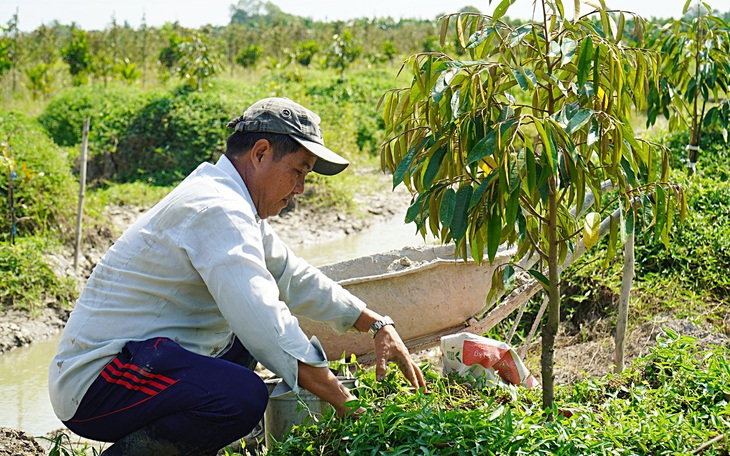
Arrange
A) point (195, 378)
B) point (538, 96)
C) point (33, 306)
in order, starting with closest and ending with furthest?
point (195, 378), point (538, 96), point (33, 306)

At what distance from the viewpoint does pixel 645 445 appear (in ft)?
7.66

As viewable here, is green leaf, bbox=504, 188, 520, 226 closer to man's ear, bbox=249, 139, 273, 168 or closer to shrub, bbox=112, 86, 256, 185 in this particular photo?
man's ear, bbox=249, 139, 273, 168

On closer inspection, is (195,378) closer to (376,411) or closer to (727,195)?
(376,411)

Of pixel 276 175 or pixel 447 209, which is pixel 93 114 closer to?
pixel 276 175

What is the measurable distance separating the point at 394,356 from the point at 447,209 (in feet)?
1.91

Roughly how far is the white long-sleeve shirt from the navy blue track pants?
58 mm

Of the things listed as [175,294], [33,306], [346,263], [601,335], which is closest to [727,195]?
[601,335]

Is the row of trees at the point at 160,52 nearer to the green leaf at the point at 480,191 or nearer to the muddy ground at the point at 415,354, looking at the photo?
the muddy ground at the point at 415,354

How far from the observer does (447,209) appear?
2318 millimetres

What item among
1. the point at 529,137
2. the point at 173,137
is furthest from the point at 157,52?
the point at 529,137

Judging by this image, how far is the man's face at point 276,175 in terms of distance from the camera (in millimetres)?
2473

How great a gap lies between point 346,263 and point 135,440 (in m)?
1.91

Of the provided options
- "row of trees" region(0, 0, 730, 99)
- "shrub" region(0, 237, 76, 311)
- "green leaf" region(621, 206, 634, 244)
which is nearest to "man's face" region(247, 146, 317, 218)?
"green leaf" region(621, 206, 634, 244)

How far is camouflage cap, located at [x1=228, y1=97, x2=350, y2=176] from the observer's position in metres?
2.43
